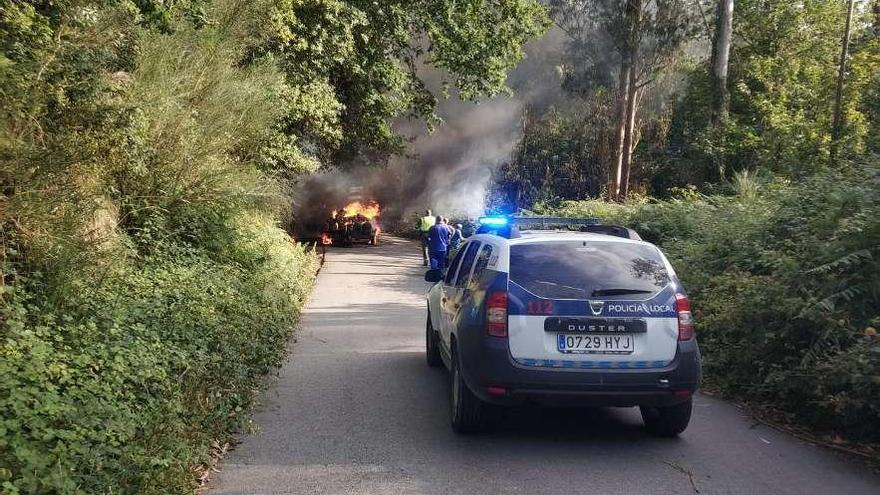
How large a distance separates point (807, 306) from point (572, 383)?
3.02 m

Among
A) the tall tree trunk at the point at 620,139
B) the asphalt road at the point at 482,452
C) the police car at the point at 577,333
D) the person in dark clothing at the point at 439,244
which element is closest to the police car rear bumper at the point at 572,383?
the police car at the point at 577,333

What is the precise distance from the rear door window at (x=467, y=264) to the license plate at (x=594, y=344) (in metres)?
1.35

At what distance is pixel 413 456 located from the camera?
4.96m

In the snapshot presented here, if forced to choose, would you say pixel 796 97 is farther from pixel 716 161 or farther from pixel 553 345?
pixel 553 345

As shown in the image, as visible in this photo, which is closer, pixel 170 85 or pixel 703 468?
pixel 703 468

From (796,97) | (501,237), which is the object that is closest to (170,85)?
(501,237)

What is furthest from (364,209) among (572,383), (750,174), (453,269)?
(572,383)

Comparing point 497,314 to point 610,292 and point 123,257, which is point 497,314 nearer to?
point 610,292

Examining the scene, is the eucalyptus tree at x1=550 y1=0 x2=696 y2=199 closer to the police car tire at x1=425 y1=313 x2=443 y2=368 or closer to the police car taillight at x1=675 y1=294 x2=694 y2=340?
the police car tire at x1=425 y1=313 x2=443 y2=368

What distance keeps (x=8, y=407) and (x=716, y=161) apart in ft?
75.6

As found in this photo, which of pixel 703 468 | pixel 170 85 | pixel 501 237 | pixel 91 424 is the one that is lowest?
pixel 703 468

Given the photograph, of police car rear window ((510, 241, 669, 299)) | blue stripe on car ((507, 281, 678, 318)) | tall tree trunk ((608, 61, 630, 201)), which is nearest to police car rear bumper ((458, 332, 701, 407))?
blue stripe on car ((507, 281, 678, 318))

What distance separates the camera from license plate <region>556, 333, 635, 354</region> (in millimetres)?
4977

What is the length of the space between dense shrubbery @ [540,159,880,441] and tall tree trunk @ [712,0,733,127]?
13607 millimetres
